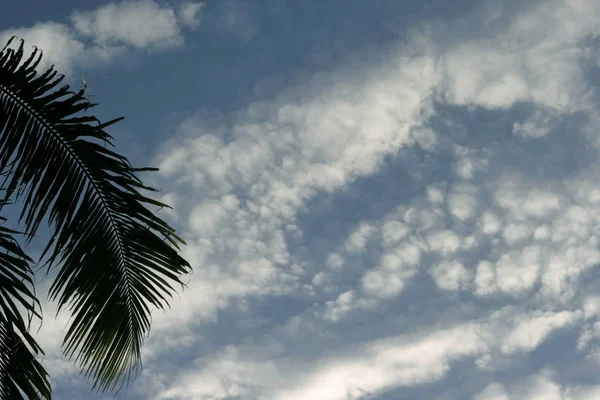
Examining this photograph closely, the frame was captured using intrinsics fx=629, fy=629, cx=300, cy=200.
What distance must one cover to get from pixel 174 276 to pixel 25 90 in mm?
1850

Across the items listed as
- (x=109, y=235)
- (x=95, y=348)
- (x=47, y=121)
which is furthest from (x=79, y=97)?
(x=95, y=348)

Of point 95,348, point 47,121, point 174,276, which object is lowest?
point 95,348

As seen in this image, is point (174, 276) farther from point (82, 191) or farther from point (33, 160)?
point (33, 160)

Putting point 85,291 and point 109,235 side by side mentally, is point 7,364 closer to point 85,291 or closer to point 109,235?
point 85,291

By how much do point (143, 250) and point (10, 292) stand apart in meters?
1.03

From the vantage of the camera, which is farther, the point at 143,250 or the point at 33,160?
the point at 143,250

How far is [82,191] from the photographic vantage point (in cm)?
495

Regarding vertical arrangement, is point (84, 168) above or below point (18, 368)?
above

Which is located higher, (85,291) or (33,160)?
(33,160)

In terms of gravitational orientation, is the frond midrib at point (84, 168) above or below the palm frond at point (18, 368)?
above

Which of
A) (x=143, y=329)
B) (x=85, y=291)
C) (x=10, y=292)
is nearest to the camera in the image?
(x=10, y=292)

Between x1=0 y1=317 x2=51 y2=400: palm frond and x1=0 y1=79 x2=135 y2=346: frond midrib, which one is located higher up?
x1=0 y1=79 x2=135 y2=346: frond midrib

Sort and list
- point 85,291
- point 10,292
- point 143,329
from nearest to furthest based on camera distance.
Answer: point 10,292 → point 85,291 → point 143,329

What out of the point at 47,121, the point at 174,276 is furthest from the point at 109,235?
the point at 47,121
